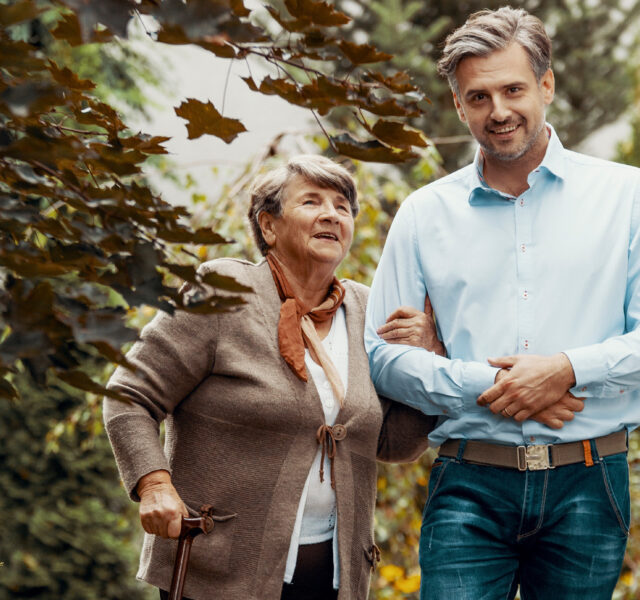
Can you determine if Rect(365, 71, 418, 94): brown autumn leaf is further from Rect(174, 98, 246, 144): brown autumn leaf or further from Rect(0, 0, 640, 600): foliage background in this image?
Rect(0, 0, 640, 600): foliage background

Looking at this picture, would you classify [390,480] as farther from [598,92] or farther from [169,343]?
[598,92]

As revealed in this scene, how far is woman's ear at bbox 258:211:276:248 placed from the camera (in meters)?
2.39

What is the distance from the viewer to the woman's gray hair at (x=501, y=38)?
80.0 inches

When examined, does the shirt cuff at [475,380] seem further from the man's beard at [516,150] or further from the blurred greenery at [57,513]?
the blurred greenery at [57,513]

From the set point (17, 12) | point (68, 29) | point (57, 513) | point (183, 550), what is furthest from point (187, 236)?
point (57, 513)

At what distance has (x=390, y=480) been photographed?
4.23 m

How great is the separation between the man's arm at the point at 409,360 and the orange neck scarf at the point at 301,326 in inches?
4.2

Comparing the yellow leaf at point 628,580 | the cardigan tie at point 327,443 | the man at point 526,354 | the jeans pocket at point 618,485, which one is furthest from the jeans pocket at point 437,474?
the yellow leaf at point 628,580

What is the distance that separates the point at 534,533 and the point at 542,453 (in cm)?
17

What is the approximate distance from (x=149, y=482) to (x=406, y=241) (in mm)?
816

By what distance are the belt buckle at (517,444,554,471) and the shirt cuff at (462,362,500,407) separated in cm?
15

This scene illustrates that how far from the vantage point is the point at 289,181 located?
93.7 inches

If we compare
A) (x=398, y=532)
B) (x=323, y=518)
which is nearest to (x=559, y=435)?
(x=323, y=518)

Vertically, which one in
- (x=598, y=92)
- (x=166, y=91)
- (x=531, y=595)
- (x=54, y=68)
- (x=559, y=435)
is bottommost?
(x=531, y=595)
